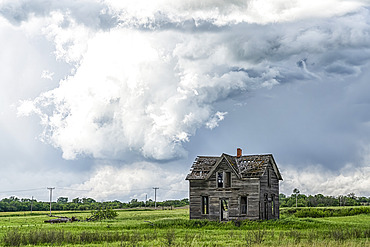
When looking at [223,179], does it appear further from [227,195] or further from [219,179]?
[227,195]

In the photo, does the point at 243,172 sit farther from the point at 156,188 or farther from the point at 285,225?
the point at 156,188

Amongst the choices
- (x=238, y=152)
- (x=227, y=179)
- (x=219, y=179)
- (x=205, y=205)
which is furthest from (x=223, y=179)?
(x=238, y=152)

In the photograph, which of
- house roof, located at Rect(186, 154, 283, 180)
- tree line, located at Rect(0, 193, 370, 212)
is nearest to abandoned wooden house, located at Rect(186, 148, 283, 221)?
house roof, located at Rect(186, 154, 283, 180)

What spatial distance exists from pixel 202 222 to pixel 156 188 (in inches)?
3708

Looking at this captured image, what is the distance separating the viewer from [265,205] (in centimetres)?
5062

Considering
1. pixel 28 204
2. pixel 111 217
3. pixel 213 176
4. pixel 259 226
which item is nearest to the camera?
pixel 259 226

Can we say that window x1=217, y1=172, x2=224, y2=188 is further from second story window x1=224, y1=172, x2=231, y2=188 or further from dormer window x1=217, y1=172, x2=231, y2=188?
second story window x1=224, y1=172, x2=231, y2=188

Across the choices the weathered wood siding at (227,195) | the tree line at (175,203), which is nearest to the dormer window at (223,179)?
the weathered wood siding at (227,195)

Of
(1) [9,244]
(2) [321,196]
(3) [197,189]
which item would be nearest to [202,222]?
(3) [197,189]

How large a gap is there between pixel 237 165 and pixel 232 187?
2896mm

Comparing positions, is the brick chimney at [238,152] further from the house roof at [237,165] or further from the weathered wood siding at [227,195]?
the weathered wood siding at [227,195]

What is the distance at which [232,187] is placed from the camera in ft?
162

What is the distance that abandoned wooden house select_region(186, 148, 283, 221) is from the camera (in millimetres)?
48656

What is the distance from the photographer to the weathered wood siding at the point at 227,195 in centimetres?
4853
